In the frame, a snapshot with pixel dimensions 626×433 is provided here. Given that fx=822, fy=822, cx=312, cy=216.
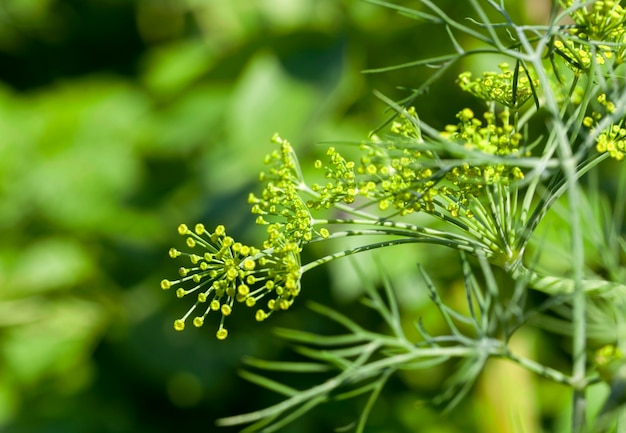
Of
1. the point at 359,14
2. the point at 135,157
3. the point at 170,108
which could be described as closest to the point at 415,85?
the point at 359,14

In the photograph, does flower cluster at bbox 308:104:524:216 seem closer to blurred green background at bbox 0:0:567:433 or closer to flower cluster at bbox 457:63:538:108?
flower cluster at bbox 457:63:538:108

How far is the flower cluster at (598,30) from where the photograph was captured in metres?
0.35

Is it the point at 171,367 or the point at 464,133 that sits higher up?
Result: the point at 464,133

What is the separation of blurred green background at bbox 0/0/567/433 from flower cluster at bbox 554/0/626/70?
64cm

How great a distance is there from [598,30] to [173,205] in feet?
3.58

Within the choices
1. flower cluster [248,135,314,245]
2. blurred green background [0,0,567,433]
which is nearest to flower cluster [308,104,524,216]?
flower cluster [248,135,314,245]

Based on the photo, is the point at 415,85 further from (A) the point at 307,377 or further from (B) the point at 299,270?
(B) the point at 299,270

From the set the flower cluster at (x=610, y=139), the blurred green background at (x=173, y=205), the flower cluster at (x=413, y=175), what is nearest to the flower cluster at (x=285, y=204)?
the flower cluster at (x=413, y=175)

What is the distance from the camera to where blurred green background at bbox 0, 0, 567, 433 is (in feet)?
3.72

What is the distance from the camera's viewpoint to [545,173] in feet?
1.07

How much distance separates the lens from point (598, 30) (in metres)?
0.36

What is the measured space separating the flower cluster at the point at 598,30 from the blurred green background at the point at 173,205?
64 cm

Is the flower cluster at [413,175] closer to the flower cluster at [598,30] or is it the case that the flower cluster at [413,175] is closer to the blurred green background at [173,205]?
the flower cluster at [598,30]

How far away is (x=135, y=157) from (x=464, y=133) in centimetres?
120
